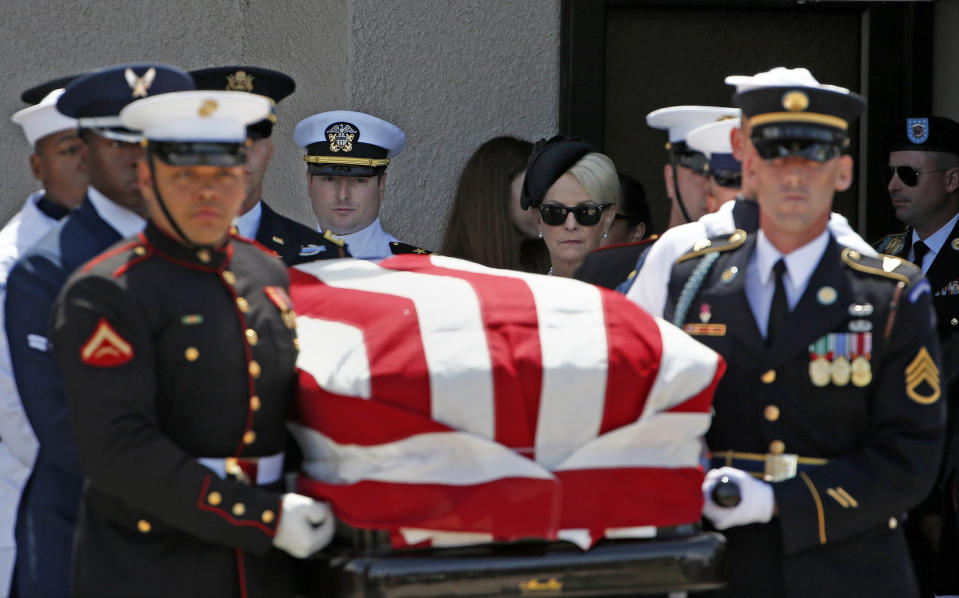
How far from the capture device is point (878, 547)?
2.99 meters

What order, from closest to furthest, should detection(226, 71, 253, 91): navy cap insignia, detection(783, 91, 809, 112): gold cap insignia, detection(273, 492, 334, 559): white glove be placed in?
detection(273, 492, 334, 559): white glove, detection(783, 91, 809, 112): gold cap insignia, detection(226, 71, 253, 91): navy cap insignia

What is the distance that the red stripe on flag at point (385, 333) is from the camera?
8.48 ft

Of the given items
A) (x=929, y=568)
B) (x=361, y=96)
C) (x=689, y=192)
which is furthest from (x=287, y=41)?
(x=929, y=568)

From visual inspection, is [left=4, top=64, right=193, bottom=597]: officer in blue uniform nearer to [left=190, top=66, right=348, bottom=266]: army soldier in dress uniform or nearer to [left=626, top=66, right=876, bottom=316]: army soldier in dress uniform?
[left=190, top=66, right=348, bottom=266]: army soldier in dress uniform

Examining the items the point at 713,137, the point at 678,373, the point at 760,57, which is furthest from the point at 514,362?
the point at 760,57

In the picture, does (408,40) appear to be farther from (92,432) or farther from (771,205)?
(92,432)

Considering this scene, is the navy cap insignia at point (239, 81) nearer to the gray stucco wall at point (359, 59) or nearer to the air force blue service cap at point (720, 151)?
the air force blue service cap at point (720, 151)

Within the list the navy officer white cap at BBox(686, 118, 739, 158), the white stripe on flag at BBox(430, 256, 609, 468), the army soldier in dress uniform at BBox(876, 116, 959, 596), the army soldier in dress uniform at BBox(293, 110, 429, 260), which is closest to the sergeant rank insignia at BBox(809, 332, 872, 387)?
the white stripe on flag at BBox(430, 256, 609, 468)

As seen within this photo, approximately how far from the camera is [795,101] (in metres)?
2.93

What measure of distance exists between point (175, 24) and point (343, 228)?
1.54m

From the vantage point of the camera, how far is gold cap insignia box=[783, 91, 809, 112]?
2926 mm

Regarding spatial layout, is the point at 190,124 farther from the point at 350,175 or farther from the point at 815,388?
the point at 350,175

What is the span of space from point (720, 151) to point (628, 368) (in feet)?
3.51

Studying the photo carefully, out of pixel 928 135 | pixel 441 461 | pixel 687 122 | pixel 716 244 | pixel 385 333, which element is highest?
pixel 687 122
